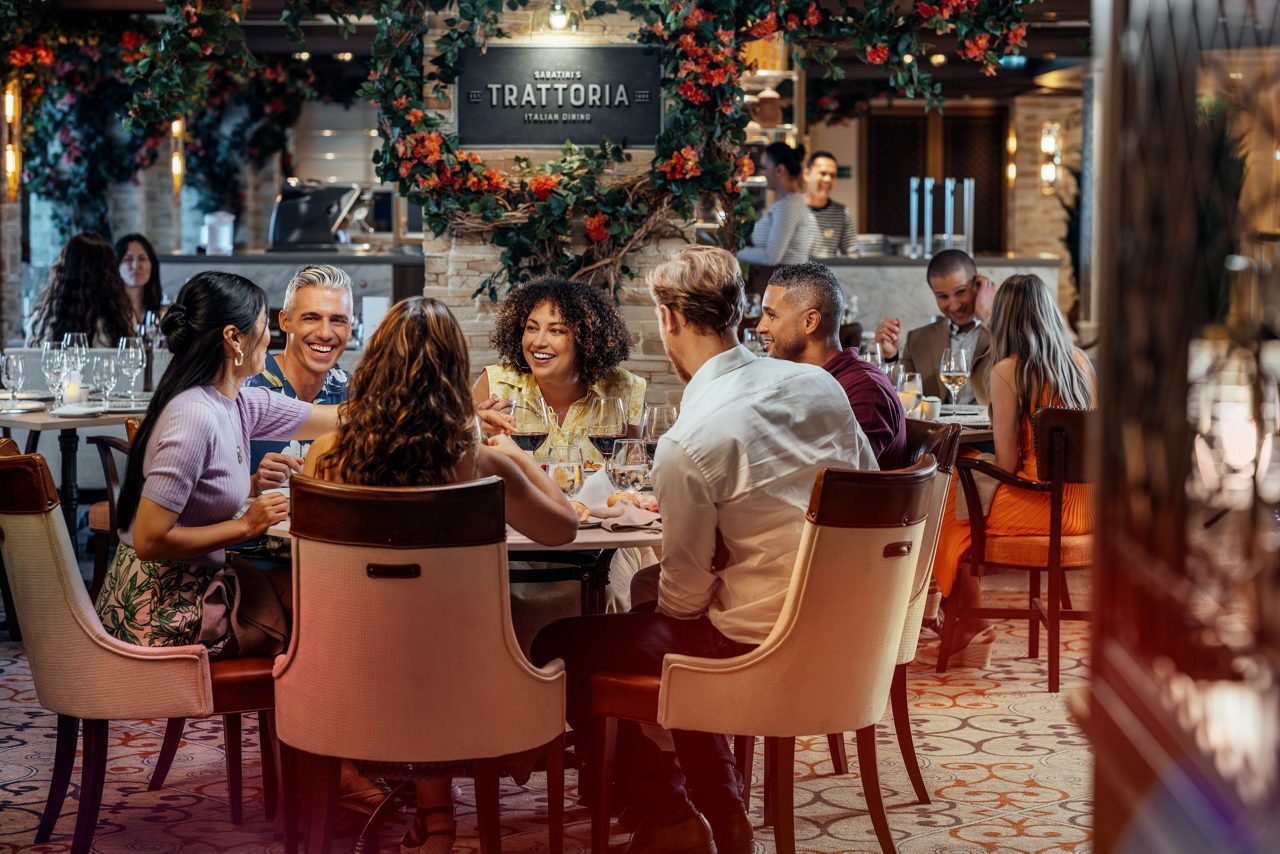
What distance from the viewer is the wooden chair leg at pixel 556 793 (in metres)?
2.97

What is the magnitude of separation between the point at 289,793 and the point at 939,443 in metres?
1.75

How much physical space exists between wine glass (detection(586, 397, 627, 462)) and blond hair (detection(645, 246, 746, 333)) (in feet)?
1.22

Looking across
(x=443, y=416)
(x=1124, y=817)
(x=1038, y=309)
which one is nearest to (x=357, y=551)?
(x=443, y=416)

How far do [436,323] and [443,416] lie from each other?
178mm

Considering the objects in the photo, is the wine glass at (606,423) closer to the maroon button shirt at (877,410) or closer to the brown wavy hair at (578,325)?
the brown wavy hair at (578,325)

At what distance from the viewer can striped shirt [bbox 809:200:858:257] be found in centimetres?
1041

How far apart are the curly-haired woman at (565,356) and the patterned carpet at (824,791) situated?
45.6 inches

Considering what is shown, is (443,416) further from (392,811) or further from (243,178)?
(243,178)

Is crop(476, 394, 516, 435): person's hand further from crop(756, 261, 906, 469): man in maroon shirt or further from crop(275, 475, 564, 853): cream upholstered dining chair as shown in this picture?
crop(275, 475, 564, 853): cream upholstered dining chair

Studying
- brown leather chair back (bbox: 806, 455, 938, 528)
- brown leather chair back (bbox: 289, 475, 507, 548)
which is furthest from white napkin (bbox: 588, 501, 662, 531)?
brown leather chair back (bbox: 289, 475, 507, 548)

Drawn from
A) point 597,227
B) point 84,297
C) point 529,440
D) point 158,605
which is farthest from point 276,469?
point 84,297

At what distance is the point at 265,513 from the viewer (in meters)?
3.14

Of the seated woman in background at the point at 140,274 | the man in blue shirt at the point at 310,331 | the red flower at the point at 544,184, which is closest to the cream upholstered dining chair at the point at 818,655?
the man in blue shirt at the point at 310,331

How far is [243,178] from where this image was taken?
14.7m
